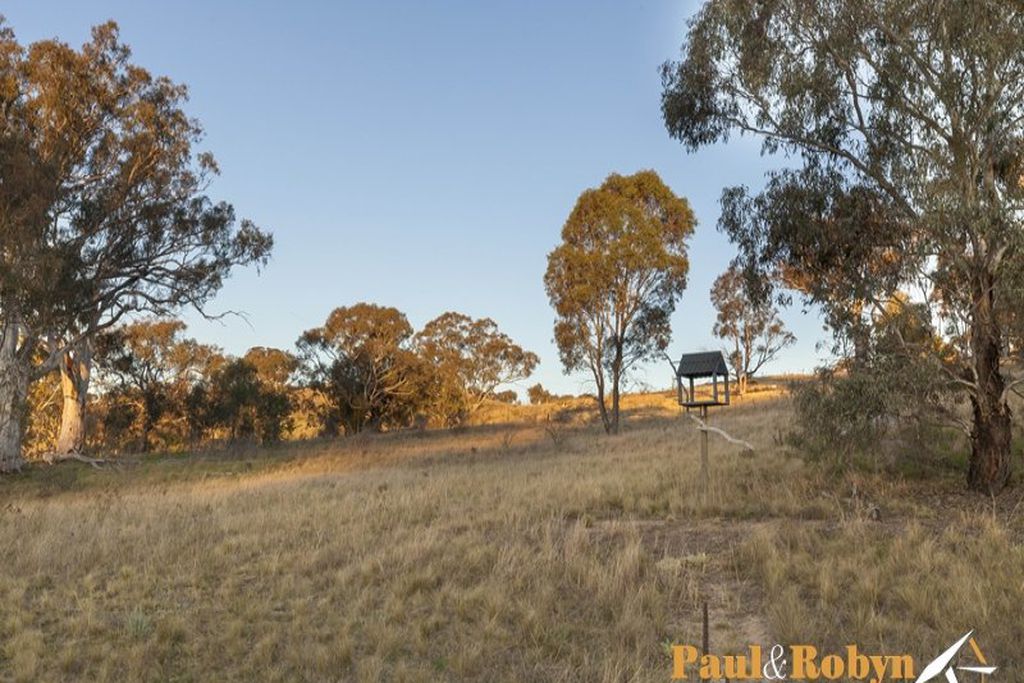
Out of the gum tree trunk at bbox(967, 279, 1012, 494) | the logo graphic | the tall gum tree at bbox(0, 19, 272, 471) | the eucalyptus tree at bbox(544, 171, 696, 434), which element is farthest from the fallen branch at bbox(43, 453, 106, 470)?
the logo graphic

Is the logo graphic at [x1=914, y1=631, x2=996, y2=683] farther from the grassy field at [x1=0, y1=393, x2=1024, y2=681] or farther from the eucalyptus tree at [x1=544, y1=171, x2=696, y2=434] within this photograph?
the eucalyptus tree at [x1=544, y1=171, x2=696, y2=434]

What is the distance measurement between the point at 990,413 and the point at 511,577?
7944 millimetres

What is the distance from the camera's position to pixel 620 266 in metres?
26.0

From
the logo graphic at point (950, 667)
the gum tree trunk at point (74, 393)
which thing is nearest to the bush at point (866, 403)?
the logo graphic at point (950, 667)

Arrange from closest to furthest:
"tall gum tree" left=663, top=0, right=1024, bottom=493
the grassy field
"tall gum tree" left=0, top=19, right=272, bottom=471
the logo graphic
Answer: the logo graphic → the grassy field → "tall gum tree" left=663, top=0, right=1024, bottom=493 → "tall gum tree" left=0, top=19, right=272, bottom=471

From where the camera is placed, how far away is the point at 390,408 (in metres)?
41.8

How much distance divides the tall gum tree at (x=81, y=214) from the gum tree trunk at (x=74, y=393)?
2.0 inches

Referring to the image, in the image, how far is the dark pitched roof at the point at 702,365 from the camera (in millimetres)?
13273

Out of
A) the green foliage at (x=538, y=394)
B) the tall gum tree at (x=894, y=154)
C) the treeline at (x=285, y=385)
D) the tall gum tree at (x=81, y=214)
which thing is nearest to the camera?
the tall gum tree at (x=894, y=154)

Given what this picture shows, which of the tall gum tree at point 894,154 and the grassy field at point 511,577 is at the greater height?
the tall gum tree at point 894,154

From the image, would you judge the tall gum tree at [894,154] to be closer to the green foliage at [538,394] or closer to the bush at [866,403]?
the bush at [866,403]

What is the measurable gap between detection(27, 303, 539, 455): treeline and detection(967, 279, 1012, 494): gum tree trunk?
31267mm

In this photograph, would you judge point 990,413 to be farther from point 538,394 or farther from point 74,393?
point 538,394

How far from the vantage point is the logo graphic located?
193 inches
